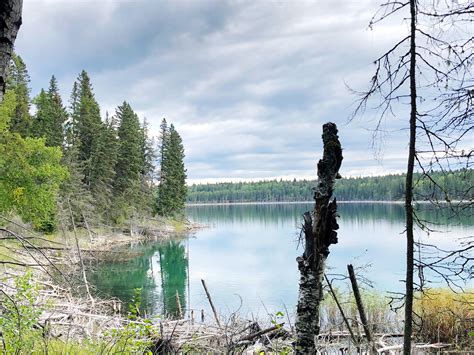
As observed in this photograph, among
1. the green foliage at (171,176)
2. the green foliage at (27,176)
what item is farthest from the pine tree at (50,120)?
the green foliage at (171,176)

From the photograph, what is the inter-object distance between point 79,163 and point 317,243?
131 feet

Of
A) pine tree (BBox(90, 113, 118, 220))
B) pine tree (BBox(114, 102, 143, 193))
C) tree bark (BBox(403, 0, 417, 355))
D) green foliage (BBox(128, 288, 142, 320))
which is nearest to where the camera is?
tree bark (BBox(403, 0, 417, 355))

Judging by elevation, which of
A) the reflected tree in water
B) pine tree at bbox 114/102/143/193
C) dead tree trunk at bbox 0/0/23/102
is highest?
pine tree at bbox 114/102/143/193

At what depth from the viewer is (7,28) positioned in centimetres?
175

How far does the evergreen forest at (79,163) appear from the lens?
24.7 m

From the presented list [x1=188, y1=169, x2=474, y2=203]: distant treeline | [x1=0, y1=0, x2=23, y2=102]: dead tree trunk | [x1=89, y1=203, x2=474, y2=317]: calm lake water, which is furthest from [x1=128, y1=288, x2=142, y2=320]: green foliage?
[x1=188, y1=169, x2=474, y2=203]: distant treeline

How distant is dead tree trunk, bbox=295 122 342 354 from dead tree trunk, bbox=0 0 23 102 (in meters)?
2.52

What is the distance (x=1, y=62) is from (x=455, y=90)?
413cm

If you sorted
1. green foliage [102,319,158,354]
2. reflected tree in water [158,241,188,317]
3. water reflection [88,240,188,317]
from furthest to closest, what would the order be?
water reflection [88,240,188,317] < reflected tree in water [158,241,188,317] < green foliage [102,319,158,354]

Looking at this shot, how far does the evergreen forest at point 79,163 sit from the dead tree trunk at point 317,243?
22589mm

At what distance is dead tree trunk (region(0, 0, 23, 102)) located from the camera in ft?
5.67

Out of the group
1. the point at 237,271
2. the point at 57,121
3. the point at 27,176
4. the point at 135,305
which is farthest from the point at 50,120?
the point at 135,305

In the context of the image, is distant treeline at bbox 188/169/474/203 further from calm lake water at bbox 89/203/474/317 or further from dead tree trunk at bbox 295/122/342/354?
dead tree trunk at bbox 295/122/342/354

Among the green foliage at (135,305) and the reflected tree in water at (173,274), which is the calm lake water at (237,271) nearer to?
the reflected tree in water at (173,274)
